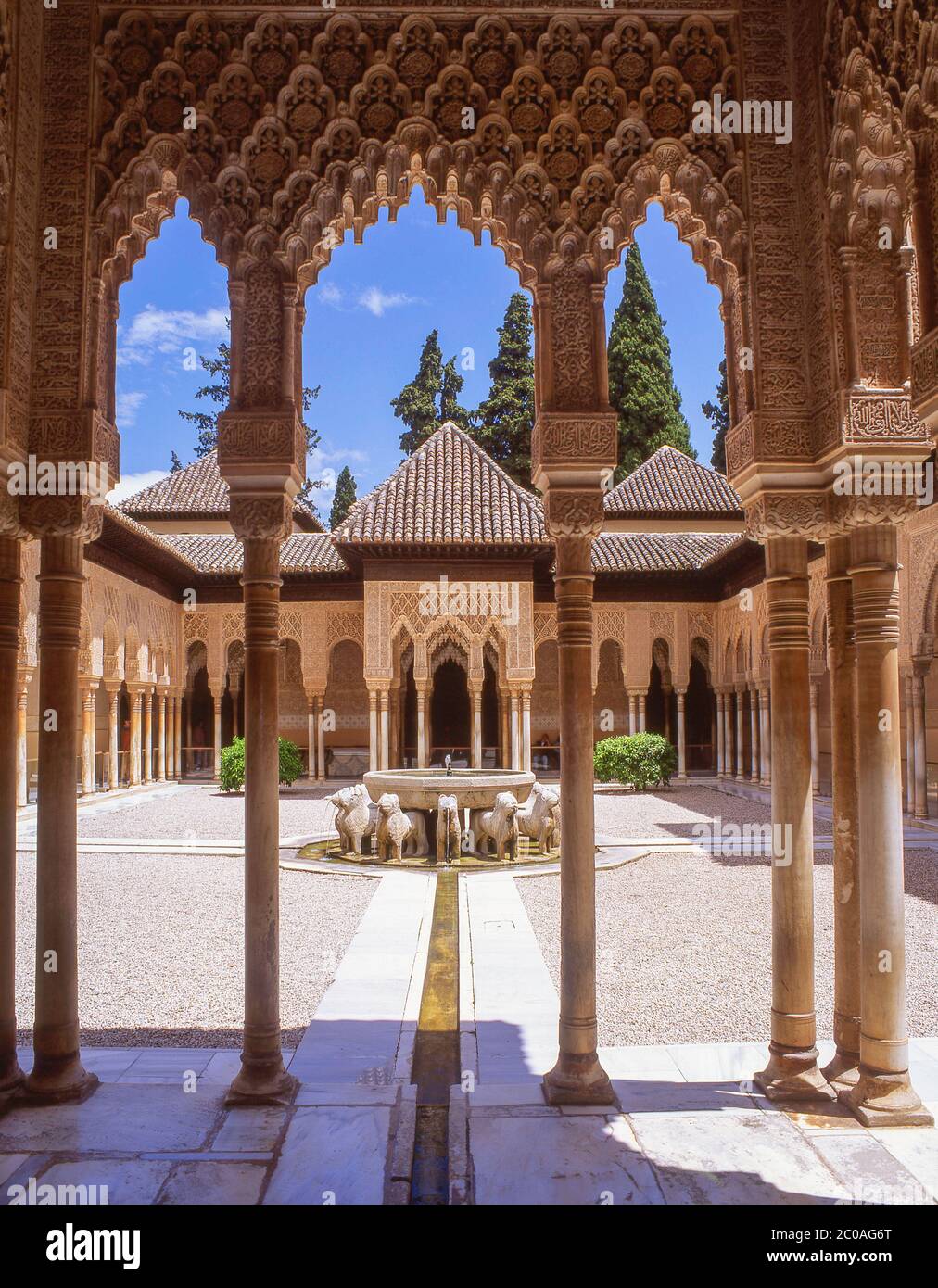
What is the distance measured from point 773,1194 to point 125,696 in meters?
27.2

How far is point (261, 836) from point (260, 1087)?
111 centimetres

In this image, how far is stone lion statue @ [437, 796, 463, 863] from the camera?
11.4 meters

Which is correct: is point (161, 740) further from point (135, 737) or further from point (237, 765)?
point (237, 765)

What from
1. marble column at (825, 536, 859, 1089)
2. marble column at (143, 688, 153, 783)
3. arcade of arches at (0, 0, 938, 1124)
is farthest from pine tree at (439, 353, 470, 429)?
marble column at (825, 536, 859, 1089)

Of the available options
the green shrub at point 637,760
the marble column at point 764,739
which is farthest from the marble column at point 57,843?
the marble column at point 764,739

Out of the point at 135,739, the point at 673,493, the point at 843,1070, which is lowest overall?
the point at 843,1070

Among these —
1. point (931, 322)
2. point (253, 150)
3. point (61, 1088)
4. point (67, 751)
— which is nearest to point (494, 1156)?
point (61, 1088)

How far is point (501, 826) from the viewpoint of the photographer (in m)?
11.6

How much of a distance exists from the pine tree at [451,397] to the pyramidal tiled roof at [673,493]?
12.0 metres

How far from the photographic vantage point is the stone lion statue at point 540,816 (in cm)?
1178

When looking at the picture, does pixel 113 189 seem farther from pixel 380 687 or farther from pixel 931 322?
pixel 380 687

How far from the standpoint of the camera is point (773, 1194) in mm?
3318

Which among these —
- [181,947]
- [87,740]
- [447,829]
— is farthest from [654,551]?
[181,947]

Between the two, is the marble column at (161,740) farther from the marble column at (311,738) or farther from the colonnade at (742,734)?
the colonnade at (742,734)
